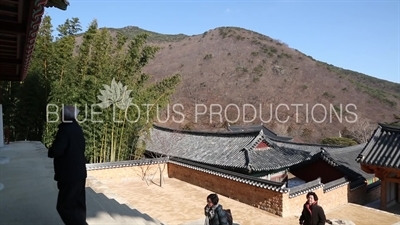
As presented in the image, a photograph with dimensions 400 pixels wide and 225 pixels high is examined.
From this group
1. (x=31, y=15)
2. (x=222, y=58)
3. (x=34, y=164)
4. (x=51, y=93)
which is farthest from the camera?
(x=222, y=58)

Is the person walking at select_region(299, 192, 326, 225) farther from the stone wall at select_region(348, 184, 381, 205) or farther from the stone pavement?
the stone wall at select_region(348, 184, 381, 205)

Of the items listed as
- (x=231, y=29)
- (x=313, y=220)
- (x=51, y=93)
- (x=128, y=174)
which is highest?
(x=231, y=29)

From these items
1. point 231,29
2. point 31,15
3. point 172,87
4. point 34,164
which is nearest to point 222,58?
point 231,29

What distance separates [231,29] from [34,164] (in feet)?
172

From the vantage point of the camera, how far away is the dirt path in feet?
25.1

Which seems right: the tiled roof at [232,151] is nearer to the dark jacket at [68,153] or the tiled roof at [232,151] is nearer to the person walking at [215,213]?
the person walking at [215,213]

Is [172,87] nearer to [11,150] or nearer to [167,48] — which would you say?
[11,150]

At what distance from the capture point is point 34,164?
5.79 m

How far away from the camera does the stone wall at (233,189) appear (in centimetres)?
814

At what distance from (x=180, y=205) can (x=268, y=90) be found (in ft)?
101

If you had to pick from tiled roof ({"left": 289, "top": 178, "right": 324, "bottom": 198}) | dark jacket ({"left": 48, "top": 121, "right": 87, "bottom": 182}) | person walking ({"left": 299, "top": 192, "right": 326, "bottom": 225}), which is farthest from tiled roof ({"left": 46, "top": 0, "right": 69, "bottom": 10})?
tiled roof ({"left": 289, "top": 178, "right": 324, "bottom": 198})

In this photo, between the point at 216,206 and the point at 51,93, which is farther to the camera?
the point at 51,93

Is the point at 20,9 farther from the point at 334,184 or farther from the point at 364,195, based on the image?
the point at 364,195

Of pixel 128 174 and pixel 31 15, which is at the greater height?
pixel 31 15
